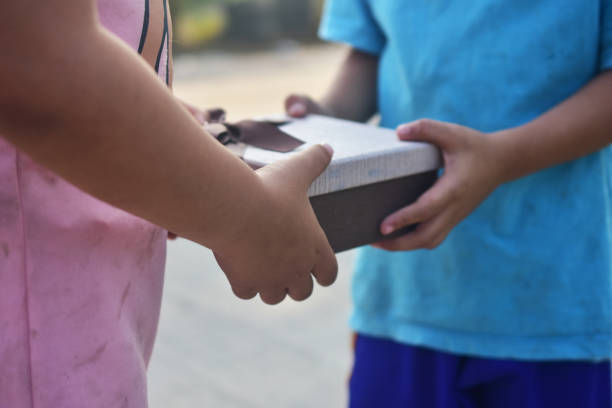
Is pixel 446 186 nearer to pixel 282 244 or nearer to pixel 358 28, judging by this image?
pixel 282 244

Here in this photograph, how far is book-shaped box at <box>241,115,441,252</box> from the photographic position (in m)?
0.80

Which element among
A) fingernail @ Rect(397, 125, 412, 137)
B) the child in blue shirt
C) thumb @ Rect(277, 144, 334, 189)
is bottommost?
the child in blue shirt

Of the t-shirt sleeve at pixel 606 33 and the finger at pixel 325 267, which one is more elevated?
the t-shirt sleeve at pixel 606 33

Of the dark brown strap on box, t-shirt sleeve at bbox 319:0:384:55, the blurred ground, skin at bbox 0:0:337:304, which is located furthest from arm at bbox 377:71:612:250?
the blurred ground

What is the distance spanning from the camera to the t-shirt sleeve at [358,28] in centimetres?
130

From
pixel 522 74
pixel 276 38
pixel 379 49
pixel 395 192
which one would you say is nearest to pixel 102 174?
pixel 395 192

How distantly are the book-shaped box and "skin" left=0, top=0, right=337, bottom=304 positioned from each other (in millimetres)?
121

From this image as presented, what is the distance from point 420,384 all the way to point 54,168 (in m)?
0.88

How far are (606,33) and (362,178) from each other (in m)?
0.51

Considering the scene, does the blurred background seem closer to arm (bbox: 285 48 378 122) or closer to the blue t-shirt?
arm (bbox: 285 48 378 122)

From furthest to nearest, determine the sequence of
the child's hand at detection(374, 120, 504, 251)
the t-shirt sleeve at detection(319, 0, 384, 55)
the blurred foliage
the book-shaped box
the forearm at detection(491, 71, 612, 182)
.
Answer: the blurred foliage → the t-shirt sleeve at detection(319, 0, 384, 55) → the forearm at detection(491, 71, 612, 182) → the child's hand at detection(374, 120, 504, 251) → the book-shaped box

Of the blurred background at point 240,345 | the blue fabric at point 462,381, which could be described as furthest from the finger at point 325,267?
the blurred background at point 240,345

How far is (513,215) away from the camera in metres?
1.13

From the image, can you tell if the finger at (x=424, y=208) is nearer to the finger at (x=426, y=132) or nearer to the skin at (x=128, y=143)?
the finger at (x=426, y=132)
